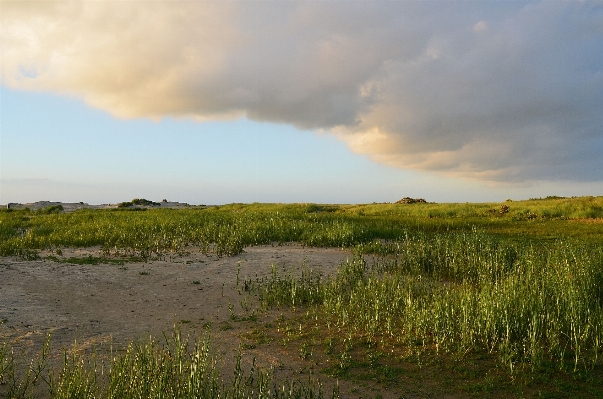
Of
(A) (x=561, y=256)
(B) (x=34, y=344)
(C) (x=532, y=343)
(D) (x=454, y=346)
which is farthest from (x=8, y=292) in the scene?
(A) (x=561, y=256)

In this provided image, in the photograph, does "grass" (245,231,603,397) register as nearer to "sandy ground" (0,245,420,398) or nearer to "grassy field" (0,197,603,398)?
"grassy field" (0,197,603,398)

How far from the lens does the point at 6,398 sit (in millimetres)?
6027

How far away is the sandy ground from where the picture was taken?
7.98 metres

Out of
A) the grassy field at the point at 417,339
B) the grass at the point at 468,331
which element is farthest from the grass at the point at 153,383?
the grass at the point at 468,331

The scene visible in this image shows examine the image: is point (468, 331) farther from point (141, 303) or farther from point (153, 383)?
point (141, 303)

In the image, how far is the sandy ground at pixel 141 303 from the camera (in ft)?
26.2

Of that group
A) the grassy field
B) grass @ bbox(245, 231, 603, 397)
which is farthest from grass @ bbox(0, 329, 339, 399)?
grass @ bbox(245, 231, 603, 397)

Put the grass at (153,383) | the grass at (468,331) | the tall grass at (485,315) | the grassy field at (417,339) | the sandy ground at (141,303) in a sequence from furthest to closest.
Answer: the sandy ground at (141,303) < the tall grass at (485,315) < the grass at (468,331) < the grassy field at (417,339) < the grass at (153,383)

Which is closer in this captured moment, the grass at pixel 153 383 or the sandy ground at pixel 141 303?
the grass at pixel 153 383

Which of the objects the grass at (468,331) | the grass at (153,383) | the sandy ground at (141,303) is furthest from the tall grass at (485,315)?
the grass at (153,383)

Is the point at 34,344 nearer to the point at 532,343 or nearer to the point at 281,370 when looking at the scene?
the point at 281,370

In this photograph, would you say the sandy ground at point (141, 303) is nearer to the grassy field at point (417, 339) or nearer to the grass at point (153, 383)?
the grassy field at point (417, 339)

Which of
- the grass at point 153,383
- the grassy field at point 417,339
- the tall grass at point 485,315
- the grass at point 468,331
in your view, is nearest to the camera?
the grass at point 153,383

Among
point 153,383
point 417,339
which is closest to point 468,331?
point 417,339
